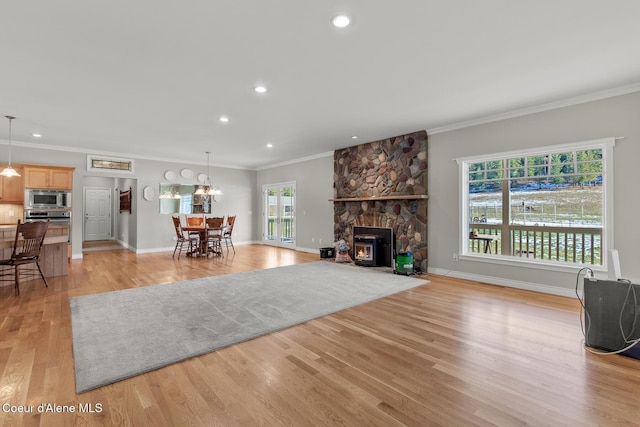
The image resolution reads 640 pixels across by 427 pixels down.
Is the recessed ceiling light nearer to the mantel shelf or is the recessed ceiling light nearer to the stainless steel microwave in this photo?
the mantel shelf

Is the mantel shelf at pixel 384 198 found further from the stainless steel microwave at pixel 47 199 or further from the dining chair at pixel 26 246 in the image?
the stainless steel microwave at pixel 47 199

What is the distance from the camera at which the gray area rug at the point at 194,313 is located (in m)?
2.34

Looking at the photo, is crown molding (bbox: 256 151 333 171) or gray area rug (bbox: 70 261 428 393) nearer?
gray area rug (bbox: 70 261 428 393)

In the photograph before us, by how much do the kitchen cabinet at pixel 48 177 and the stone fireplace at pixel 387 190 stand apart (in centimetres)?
615

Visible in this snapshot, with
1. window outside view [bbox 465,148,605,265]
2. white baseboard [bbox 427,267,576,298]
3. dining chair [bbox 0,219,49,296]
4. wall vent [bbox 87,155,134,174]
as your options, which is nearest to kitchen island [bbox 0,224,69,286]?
dining chair [bbox 0,219,49,296]

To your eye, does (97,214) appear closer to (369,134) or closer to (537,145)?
(369,134)

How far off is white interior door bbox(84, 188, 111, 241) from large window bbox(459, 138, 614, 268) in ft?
39.1

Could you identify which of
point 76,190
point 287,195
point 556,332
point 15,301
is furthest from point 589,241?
point 76,190

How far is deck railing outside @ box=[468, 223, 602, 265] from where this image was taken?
414cm

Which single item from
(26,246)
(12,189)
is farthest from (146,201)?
(26,246)

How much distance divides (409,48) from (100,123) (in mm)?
5183

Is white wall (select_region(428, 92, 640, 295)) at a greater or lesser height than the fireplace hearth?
greater

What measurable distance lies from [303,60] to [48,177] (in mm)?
6773

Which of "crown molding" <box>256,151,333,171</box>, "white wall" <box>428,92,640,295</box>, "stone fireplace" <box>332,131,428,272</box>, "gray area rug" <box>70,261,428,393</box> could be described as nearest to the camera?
"gray area rug" <box>70,261,428,393</box>
